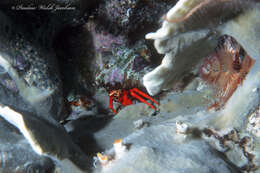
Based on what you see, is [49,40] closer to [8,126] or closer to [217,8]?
[8,126]

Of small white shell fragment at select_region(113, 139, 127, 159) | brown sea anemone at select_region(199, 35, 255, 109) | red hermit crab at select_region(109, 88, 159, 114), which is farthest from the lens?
red hermit crab at select_region(109, 88, 159, 114)

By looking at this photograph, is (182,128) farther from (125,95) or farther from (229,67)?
(125,95)

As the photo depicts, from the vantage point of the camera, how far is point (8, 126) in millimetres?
1584

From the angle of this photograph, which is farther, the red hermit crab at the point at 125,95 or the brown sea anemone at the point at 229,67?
the red hermit crab at the point at 125,95

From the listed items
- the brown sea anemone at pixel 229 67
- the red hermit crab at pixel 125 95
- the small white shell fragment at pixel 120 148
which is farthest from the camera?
the red hermit crab at pixel 125 95

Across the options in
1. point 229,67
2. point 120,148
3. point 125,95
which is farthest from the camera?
point 125,95

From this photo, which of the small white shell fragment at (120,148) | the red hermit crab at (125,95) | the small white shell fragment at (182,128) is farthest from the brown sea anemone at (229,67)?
the red hermit crab at (125,95)

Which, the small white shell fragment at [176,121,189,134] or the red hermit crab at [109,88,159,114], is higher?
the small white shell fragment at [176,121,189,134]

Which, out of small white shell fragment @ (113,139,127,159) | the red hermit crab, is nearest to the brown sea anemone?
small white shell fragment @ (113,139,127,159)

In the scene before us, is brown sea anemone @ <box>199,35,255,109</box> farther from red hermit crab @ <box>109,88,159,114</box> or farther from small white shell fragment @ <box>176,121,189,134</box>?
red hermit crab @ <box>109,88,159,114</box>

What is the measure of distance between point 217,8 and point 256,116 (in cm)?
93

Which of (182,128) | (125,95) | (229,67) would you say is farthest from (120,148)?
(125,95)

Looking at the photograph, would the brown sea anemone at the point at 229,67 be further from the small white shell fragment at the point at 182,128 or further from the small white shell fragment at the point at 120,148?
the small white shell fragment at the point at 120,148

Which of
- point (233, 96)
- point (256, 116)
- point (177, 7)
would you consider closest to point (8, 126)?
point (177, 7)
